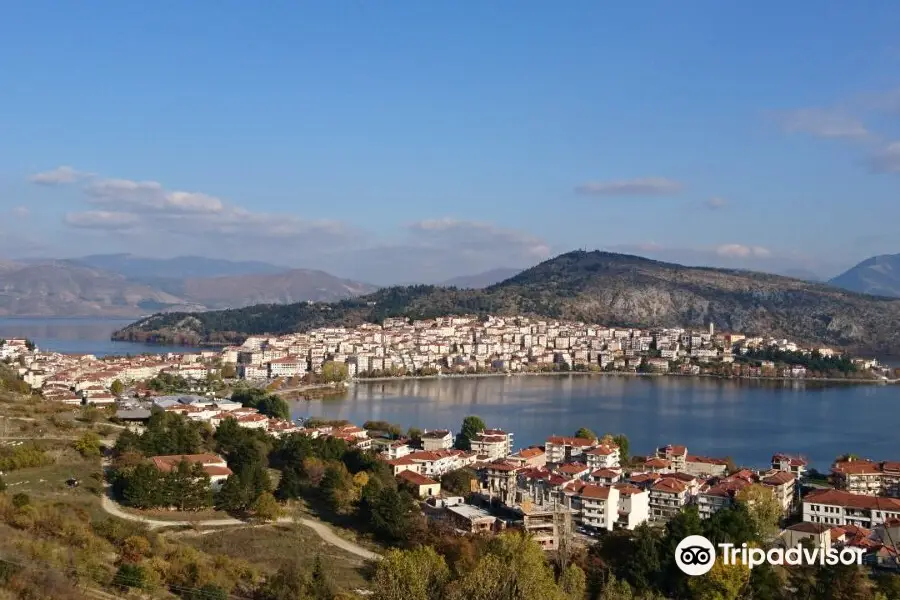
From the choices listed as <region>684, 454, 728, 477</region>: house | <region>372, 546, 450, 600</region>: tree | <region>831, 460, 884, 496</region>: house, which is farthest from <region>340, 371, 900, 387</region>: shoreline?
<region>372, 546, 450, 600</region>: tree

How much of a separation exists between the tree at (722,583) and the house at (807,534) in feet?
5.06

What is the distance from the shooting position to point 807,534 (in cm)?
691

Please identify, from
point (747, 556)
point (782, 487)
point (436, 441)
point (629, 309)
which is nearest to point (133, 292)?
point (629, 309)

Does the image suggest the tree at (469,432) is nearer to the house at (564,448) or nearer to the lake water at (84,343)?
the house at (564,448)

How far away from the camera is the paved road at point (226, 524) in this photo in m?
6.12

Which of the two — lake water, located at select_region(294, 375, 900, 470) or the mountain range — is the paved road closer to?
lake water, located at select_region(294, 375, 900, 470)

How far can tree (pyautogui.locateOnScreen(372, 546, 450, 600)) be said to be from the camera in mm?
4184

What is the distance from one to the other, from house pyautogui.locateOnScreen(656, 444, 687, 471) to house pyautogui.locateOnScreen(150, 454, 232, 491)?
491cm

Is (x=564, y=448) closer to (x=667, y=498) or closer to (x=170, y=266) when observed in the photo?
(x=667, y=498)

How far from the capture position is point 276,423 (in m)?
11.5

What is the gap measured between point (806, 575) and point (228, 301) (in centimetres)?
Result: 7525

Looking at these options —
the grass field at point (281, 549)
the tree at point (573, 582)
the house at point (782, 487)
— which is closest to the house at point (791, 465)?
the house at point (782, 487)

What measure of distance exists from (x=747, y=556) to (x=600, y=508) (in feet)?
6.07

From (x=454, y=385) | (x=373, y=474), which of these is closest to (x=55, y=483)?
(x=373, y=474)
